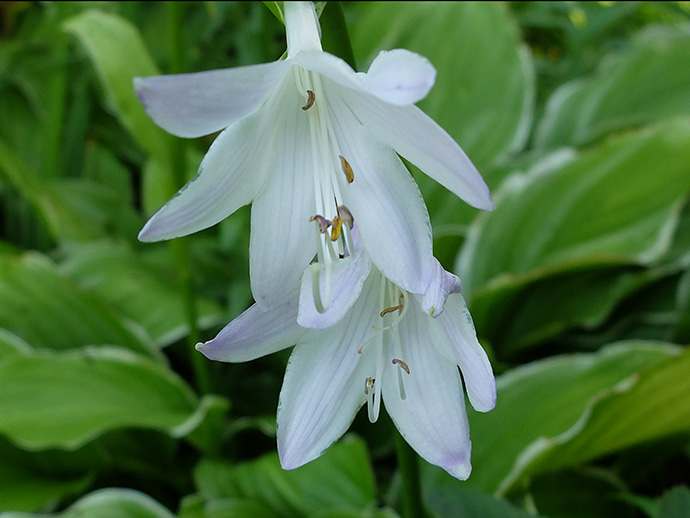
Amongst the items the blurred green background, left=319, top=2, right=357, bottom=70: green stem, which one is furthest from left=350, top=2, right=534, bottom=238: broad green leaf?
left=319, top=2, right=357, bottom=70: green stem

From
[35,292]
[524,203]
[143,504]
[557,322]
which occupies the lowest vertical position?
[557,322]

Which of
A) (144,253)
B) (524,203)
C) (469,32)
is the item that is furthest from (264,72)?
(144,253)

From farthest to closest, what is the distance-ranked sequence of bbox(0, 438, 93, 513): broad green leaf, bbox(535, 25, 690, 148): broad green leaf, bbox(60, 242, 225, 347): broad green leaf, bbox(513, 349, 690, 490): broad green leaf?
1. bbox(535, 25, 690, 148): broad green leaf
2. bbox(60, 242, 225, 347): broad green leaf
3. bbox(0, 438, 93, 513): broad green leaf
4. bbox(513, 349, 690, 490): broad green leaf

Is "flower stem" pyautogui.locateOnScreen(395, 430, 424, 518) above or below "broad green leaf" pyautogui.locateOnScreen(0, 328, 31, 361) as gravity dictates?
below

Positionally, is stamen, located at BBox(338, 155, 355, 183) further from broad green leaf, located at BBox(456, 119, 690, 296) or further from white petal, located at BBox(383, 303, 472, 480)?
broad green leaf, located at BBox(456, 119, 690, 296)

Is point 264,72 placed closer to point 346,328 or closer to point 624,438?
point 346,328

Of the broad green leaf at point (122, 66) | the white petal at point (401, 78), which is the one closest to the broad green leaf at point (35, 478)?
the broad green leaf at point (122, 66)

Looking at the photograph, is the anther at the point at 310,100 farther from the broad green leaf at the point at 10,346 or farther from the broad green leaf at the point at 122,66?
the broad green leaf at the point at 10,346
